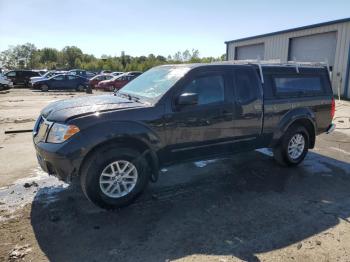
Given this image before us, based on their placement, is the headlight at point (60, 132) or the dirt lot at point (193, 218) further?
the headlight at point (60, 132)

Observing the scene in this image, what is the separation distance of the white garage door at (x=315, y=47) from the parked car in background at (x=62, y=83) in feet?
54.7

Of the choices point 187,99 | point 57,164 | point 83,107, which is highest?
point 187,99

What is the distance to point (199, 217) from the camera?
400cm

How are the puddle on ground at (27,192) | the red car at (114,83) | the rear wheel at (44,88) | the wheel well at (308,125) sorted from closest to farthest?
the puddle on ground at (27,192), the wheel well at (308,125), the red car at (114,83), the rear wheel at (44,88)

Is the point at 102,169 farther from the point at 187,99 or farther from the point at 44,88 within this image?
the point at 44,88

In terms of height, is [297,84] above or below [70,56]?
below

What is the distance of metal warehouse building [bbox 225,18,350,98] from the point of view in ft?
59.3

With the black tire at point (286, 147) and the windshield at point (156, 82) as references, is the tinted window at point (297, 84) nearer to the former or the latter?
the black tire at point (286, 147)

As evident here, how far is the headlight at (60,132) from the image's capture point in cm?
385

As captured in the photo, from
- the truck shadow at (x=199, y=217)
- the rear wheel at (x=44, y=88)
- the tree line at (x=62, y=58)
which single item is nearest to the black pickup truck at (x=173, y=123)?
the truck shadow at (x=199, y=217)

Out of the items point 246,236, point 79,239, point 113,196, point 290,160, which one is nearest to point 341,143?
point 290,160

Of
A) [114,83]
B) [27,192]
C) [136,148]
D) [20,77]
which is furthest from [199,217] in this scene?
[20,77]

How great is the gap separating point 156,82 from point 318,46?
18.1 m

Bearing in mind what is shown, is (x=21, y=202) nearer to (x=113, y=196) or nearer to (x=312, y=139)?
(x=113, y=196)
